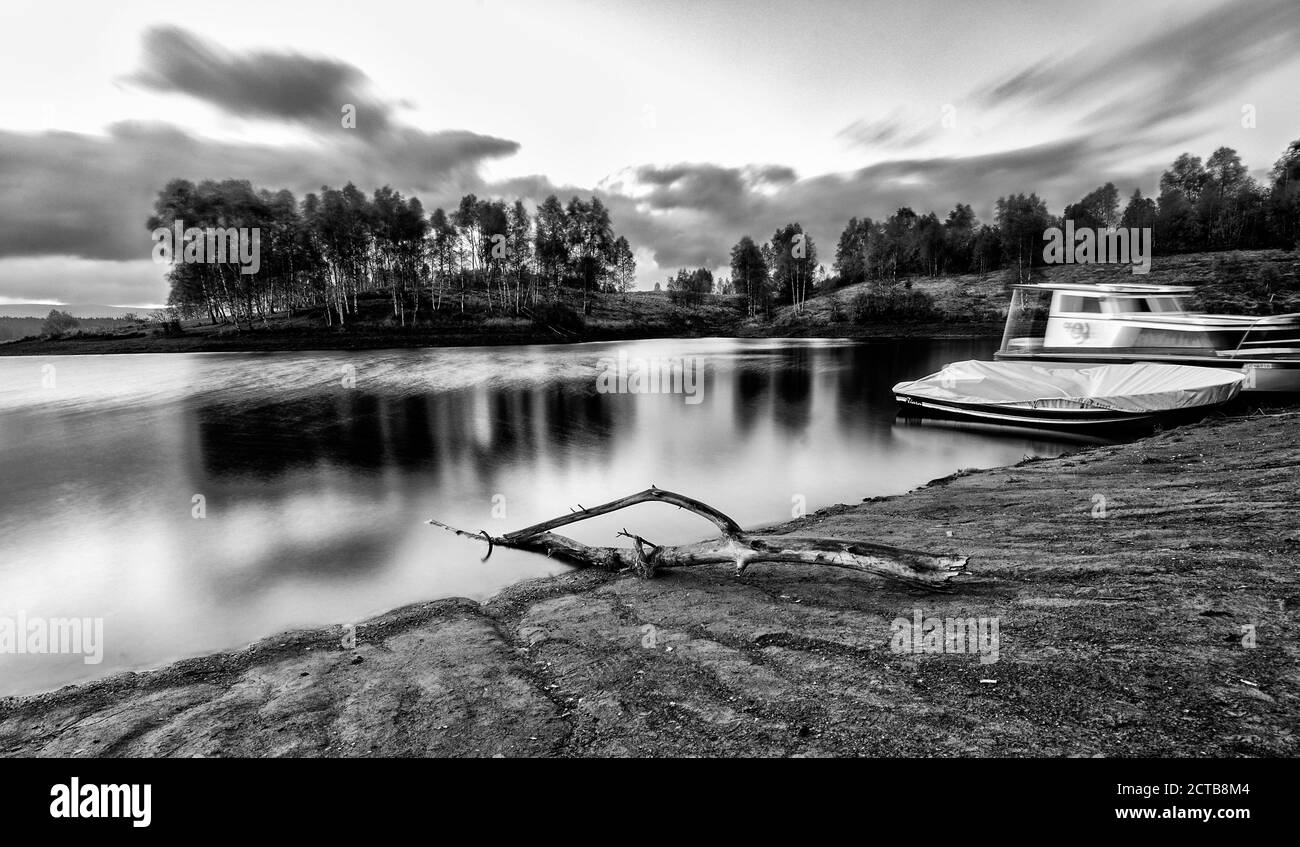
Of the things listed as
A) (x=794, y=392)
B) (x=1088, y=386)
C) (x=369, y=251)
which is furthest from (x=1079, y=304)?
(x=369, y=251)

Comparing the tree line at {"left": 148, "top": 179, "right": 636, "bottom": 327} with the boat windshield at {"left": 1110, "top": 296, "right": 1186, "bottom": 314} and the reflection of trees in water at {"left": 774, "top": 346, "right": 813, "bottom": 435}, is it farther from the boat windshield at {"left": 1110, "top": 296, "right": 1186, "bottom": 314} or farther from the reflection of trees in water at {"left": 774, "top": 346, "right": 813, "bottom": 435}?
the boat windshield at {"left": 1110, "top": 296, "right": 1186, "bottom": 314}

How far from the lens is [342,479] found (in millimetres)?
16359

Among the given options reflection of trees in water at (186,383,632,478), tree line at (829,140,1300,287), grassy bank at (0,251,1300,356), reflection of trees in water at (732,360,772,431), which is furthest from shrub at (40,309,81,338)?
tree line at (829,140,1300,287)

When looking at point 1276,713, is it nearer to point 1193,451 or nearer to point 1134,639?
point 1134,639

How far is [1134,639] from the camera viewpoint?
4250mm

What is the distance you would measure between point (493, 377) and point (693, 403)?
19.0 metres

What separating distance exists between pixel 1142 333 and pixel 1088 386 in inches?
214

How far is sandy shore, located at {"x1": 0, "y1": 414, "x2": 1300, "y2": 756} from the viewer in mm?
3477

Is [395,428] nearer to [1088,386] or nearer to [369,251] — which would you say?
[1088,386]

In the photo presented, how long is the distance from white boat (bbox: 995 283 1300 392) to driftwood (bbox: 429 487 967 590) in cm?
2023

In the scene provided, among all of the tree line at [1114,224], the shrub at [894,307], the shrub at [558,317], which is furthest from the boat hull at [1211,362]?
the tree line at [1114,224]
